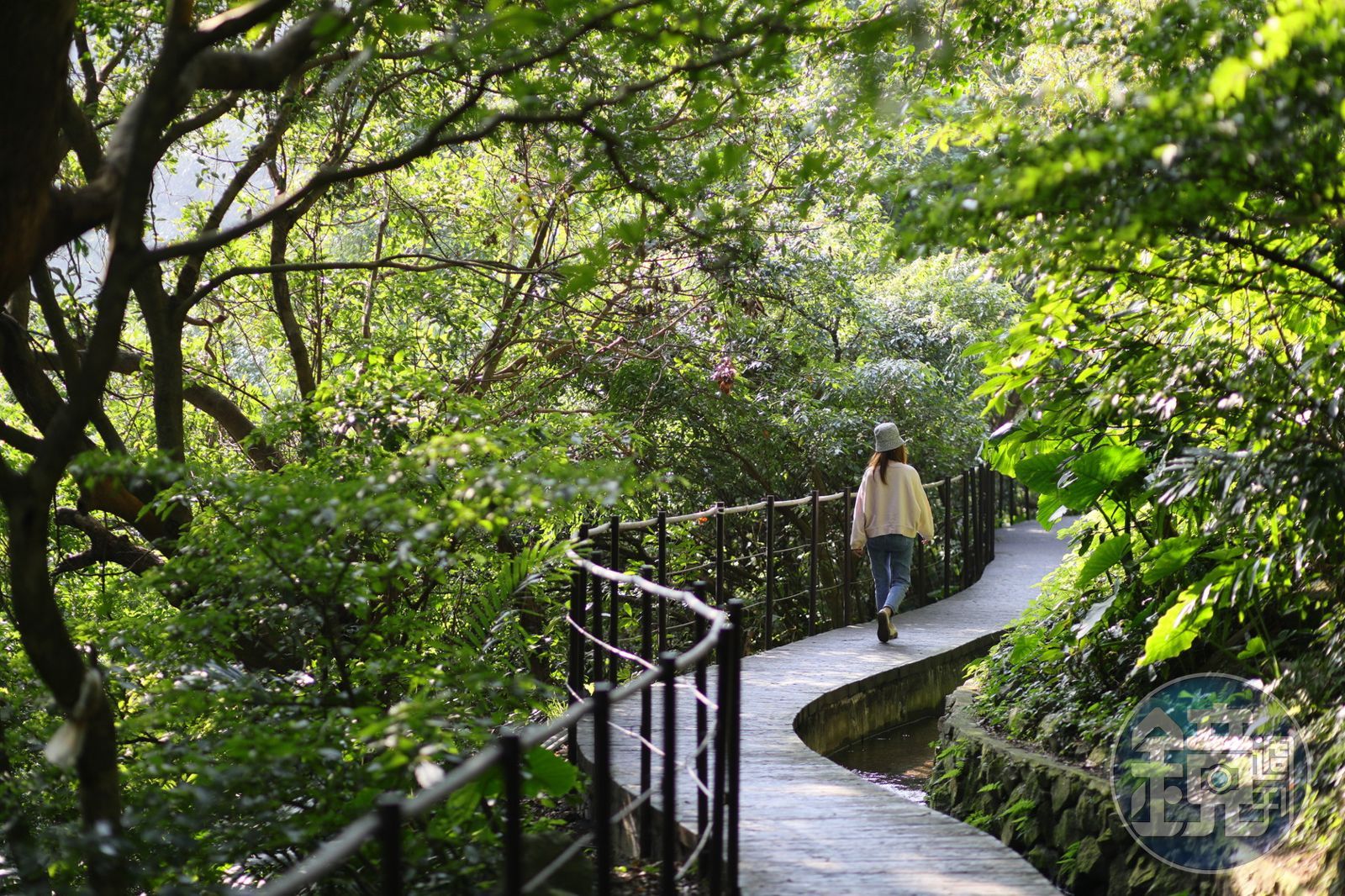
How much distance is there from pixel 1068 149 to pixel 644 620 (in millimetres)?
3129

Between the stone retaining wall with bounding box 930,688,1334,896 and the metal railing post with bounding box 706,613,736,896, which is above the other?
the metal railing post with bounding box 706,613,736,896

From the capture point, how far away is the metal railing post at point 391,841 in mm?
2152

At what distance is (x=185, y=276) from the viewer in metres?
7.96

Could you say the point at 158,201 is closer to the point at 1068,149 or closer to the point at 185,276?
the point at 185,276

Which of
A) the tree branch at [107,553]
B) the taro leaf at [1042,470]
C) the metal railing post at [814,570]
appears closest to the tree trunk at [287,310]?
the tree branch at [107,553]

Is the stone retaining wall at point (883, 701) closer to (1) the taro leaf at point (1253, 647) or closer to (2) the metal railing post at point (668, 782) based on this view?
(1) the taro leaf at point (1253, 647)

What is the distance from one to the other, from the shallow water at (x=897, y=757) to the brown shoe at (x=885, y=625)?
Result: 2.56 feet

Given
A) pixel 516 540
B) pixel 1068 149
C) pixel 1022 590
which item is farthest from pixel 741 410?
pixel 1068 149

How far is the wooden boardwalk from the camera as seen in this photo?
4.34 metres

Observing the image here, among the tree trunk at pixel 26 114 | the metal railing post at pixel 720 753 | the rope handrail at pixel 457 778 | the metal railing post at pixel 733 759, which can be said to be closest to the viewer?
the rope handrail at pixel 457 778

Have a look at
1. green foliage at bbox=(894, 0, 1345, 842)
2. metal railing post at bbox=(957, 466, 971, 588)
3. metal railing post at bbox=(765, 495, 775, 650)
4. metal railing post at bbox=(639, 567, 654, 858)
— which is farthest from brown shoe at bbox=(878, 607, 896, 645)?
metal railing post at bbox=(639, 567, 654, 858)

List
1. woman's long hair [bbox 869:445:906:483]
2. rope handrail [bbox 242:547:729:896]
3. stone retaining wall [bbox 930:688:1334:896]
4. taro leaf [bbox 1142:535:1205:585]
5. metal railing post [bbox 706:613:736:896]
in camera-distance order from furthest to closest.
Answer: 1. woman's long hair [bbox 869:445:906:483]
2. taro leaf [bbox 1142:535:1205:585]
3. stone retaining wall [bbox 930:688:1334:896]
4. metal railing post [bbox 706:613:736:896]
5. rope handrail [bbox 242:547:729:896]

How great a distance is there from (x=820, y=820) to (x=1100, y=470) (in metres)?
2.26

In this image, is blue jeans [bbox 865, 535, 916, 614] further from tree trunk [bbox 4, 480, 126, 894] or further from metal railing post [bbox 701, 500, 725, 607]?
tree trunk [bbox 4, 480, 126, 894]
